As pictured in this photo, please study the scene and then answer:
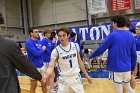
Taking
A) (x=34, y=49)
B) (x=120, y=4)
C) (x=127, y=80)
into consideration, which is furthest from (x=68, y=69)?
(x=120, y=4)

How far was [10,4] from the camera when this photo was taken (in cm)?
1912

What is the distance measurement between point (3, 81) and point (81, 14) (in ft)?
47.9

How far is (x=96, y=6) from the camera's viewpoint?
562 inches

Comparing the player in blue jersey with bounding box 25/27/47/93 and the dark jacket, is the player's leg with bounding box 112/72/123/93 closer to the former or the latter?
the player in blue jersey with bounding box 25/27/47/93

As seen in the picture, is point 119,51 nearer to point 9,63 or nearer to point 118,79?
point 118,79

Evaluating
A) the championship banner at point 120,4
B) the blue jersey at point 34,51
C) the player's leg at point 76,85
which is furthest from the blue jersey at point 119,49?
the championship banner at point 120,4

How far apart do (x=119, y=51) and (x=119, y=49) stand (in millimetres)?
30

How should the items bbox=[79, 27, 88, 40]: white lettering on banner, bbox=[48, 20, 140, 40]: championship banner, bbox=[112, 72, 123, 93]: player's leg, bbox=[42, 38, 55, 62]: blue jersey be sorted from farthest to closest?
bbox=[79, 27, 88, 40]: white lettering on banner
bbox=[48, 20, 140, 40]: championship banner
bbox=[42, 38, 55, 62]: blue jersey
bbox=[112, 72, 123, 93]: player's leg

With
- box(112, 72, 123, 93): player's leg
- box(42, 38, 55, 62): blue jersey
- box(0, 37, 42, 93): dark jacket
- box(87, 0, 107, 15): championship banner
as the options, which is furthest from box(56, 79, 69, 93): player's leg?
box(87, 0, 107, 15): championship banner

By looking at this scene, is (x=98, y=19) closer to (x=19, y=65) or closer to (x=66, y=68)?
(x=66, y=68)

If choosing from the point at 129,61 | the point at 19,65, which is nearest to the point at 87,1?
the point at 129,61

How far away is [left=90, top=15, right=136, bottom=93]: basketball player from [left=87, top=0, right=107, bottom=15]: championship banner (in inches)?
401

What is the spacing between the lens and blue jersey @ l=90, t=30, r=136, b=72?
3.89 m

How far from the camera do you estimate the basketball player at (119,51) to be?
3.90 metres
